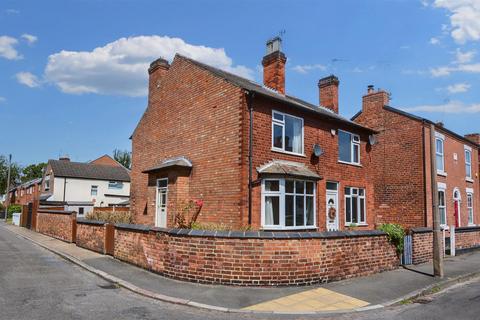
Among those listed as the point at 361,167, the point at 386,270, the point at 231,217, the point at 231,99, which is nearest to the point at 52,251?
the point at 231,217

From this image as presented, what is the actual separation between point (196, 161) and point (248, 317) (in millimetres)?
9195

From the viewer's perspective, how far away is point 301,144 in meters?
16.1

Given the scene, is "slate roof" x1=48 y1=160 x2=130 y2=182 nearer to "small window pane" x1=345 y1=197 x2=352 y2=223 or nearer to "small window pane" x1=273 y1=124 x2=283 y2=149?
"small window pane" x1=273 y1=124 x2=283 y2=149

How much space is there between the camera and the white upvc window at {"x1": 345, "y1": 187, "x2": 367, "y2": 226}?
18.2m

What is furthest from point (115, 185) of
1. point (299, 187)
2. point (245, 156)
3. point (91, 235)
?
point (245, 156)

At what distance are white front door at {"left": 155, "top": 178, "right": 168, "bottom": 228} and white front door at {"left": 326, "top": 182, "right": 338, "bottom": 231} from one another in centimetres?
707

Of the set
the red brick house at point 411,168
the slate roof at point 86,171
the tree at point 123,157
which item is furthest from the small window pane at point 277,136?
the tree at point 123,157

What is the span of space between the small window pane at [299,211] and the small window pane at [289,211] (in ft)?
1.05

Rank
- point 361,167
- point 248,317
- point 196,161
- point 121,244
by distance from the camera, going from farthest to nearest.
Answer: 1. point 361,167
2. point 196,161
3. point 121,244
4. point 248,317

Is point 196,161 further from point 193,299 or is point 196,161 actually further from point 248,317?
point 248,317

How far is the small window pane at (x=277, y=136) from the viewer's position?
15.1 metres

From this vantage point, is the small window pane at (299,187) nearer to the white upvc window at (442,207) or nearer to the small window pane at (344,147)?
the small window pane at (344,147)

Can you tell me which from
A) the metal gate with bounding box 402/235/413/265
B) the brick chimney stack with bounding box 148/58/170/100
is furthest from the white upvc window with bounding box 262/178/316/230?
the brick chimney stack with bounding box 148/58/170/100

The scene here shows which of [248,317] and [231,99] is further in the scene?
[231,99]
